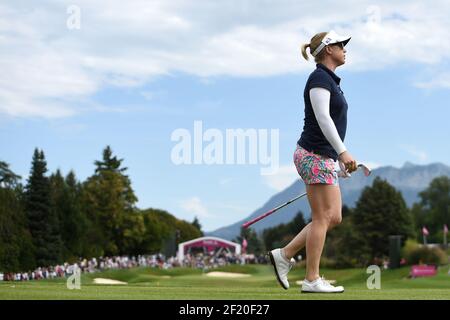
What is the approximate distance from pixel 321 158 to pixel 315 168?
15 centimetres

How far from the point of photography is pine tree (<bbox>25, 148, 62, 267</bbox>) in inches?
3029

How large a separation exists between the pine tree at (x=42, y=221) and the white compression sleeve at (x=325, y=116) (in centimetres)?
6931

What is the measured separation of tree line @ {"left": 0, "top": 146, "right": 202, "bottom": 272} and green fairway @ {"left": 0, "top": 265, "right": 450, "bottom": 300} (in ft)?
25.8

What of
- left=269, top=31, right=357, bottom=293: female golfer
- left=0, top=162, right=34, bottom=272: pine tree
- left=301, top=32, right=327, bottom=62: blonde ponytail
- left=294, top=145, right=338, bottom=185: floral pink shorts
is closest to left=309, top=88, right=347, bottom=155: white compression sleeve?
left=269, top=31, right=357, bottom=293: female golfer

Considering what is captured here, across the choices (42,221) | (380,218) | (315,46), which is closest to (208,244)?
(380,218)

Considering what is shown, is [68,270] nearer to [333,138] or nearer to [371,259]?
[371,259]

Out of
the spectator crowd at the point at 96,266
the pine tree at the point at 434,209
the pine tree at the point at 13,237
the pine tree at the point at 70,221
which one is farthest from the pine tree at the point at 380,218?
the pine tree at the point at 434,209

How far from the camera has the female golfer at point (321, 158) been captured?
31.4 ft

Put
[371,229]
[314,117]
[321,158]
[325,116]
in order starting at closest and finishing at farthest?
[325,116] → [321,158] → [314,117] → [371,229]

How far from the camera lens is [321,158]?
9.69 meters

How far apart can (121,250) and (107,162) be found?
17661 mm

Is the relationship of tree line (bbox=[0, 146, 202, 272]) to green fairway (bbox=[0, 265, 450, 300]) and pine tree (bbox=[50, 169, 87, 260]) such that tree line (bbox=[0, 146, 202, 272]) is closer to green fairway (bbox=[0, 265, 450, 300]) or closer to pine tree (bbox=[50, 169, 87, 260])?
pine tree (bbox=[50, 169, 87, 260])

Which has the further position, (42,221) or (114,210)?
(114,210)

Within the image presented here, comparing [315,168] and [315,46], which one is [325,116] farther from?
[315,46]
